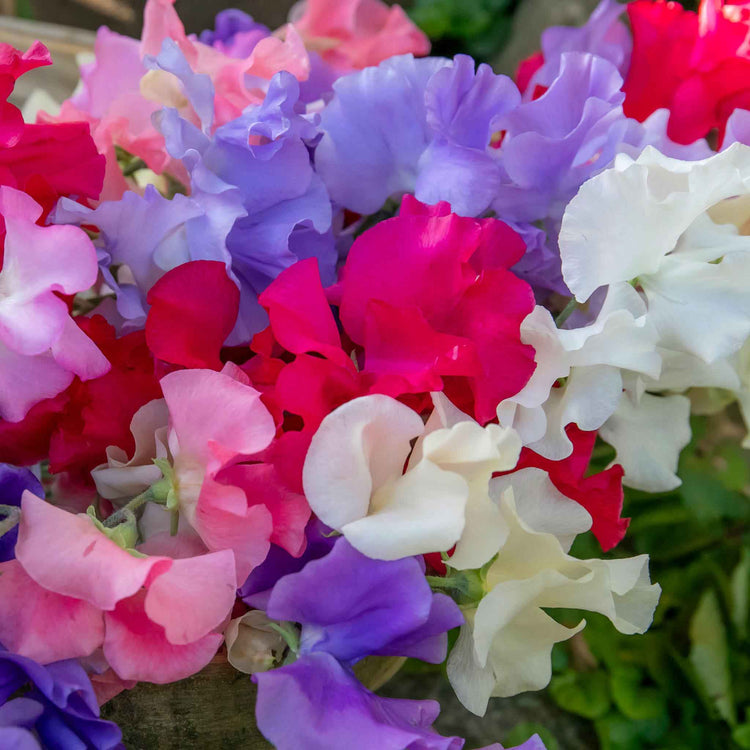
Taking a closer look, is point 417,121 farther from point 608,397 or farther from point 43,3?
point 43,3

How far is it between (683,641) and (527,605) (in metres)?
0.53

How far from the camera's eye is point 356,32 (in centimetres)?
64

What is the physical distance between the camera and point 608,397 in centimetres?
40

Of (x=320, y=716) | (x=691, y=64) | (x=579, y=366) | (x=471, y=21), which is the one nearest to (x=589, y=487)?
(x=579, y=366)

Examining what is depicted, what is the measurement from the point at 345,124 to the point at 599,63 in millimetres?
134

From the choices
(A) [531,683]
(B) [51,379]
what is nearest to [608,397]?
(A) [531,683]

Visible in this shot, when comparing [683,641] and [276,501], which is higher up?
[276,501]

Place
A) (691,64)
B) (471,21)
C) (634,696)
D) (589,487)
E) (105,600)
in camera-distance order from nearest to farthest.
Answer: (105,600), (589,487), (691,64), (634,696), (471,21)

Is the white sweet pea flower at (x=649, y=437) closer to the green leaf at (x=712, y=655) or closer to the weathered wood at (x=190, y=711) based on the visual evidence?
the weathered wood at (x=190, y=711)

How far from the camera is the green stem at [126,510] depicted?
0.36 metres

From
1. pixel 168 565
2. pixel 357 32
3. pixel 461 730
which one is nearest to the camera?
pixel 168 565

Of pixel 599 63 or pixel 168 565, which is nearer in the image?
pixel 168 565

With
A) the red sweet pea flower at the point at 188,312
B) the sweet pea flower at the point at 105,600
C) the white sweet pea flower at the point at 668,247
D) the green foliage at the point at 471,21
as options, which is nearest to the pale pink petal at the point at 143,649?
the sweet pea flower at the point at 105,600

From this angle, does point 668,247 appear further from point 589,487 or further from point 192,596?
point 192,596
